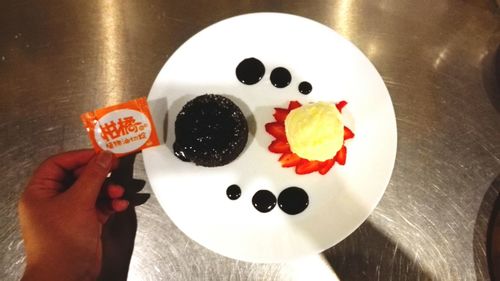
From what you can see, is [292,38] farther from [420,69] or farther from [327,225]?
[327,225]

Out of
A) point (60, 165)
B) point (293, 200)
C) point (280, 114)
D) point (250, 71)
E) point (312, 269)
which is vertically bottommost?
point (312, 269)

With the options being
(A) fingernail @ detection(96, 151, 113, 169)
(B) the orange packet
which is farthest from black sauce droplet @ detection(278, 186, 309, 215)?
→ (A) fingernail @ detection(96, 151, 113, 169)

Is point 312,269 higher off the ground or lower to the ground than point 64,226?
lower

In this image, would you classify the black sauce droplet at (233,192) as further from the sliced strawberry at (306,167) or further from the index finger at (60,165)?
the index finger at (60,165)

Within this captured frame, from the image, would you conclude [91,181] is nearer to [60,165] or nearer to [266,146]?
[60,165]

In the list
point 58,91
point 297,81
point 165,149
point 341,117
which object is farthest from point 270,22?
point 58,91

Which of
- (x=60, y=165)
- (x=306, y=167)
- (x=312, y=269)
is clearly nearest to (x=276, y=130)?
(x=306, y=167)

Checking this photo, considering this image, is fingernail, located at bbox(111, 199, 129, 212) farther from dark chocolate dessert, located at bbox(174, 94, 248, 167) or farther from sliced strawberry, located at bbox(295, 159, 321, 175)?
sliced strawberry, located at bbox(295, 159, 321, 175)
